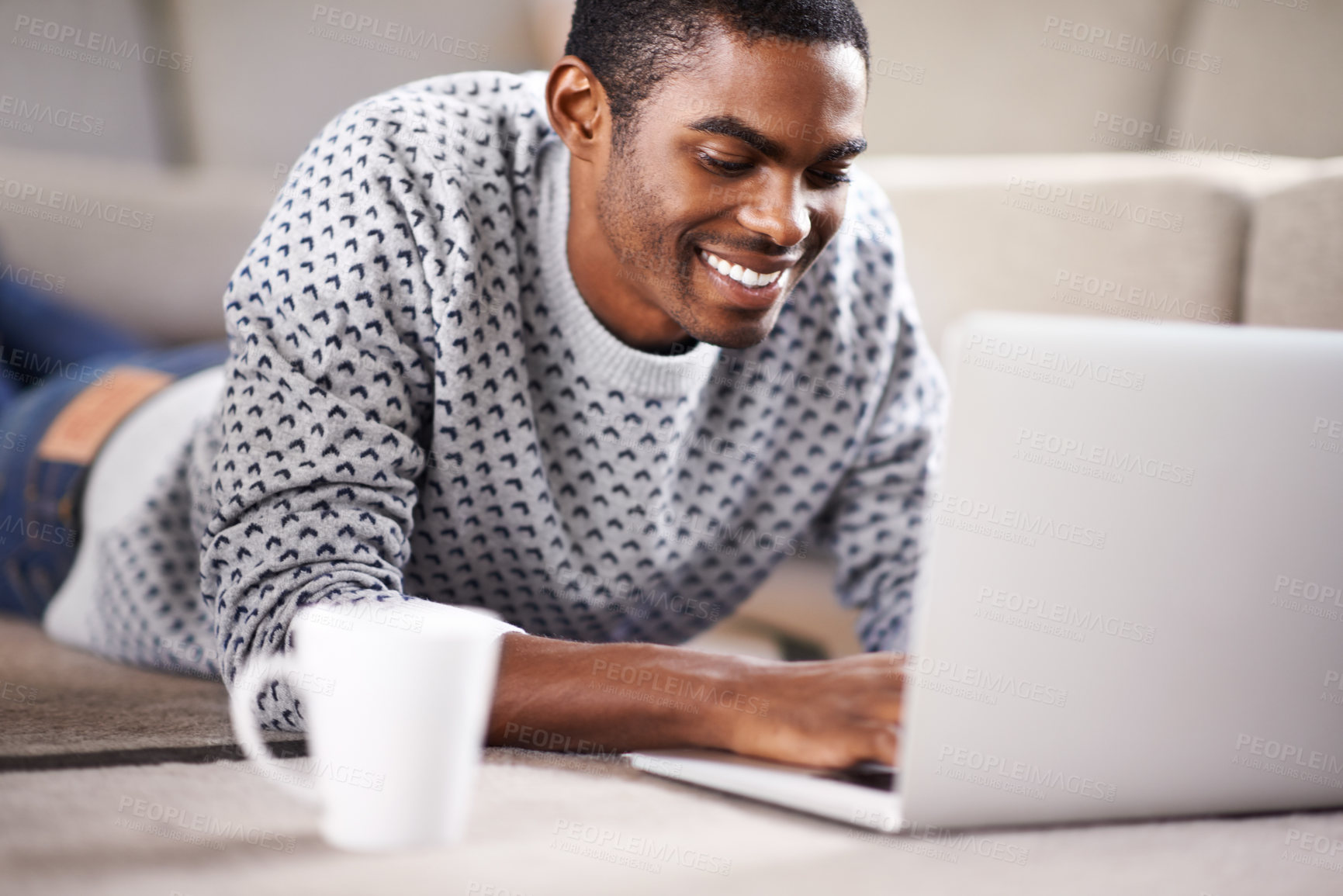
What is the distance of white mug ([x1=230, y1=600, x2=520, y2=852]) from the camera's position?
51 centimetres

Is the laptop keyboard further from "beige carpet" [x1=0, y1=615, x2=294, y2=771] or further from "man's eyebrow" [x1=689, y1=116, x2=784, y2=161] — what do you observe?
"man's eyebrow" [x1=689, y1=116, x2=784, y2=161]

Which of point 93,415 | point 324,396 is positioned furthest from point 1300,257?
point 93,415

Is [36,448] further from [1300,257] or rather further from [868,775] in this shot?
[1300,257]

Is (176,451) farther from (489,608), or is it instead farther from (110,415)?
(489,608)

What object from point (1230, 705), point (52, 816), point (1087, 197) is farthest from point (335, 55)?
point (1230, 705)

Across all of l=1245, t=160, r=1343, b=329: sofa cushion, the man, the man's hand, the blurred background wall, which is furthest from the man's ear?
the blurred background wall

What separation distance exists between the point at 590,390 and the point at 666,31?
347 millimetres

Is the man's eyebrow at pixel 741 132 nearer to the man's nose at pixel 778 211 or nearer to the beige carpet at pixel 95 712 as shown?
the man's nose at pixel 778 211

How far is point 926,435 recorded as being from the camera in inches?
50.3

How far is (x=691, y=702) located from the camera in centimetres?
73

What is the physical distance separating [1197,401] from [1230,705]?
0.56 feet

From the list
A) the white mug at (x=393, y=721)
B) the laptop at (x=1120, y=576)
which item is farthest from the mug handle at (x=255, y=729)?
the laptop at (x=1120, y=576)

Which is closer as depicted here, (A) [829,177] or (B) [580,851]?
(B) [580,851]

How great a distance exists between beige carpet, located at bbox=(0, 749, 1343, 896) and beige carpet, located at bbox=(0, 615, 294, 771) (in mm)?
67
